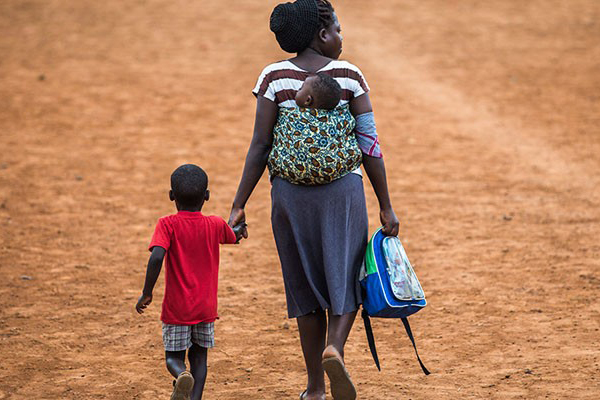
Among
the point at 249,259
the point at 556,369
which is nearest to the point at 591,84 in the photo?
the point at 249,259

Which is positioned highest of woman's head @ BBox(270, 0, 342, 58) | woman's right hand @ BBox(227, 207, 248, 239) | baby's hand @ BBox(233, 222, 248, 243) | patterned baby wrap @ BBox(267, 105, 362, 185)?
woman's head @ BBox(270, 0, 342, 58)

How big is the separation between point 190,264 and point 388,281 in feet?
2.98

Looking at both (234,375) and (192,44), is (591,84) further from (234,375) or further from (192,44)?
(234,375)

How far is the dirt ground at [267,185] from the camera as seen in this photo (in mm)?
5316

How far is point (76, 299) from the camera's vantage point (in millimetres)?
6555

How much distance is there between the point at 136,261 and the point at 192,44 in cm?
968

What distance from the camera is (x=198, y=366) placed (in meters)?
4.34

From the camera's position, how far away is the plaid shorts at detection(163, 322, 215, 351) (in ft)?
13.8

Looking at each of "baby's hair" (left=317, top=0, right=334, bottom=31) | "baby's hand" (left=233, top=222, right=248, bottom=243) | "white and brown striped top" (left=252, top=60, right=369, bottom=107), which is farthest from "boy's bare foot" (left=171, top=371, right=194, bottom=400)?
"baby's hair" (left=317, top=0, right=334, bottom=31)

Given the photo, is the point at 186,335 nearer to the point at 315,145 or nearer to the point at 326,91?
the point at 315,145

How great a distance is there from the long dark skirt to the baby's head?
0.37 meters

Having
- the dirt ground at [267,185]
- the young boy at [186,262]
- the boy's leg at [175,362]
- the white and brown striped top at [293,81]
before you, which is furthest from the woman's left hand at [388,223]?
the boy's leg at [175,362]

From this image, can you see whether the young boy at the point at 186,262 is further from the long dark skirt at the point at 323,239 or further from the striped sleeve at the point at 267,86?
the striped sleeve at the point at 267,86

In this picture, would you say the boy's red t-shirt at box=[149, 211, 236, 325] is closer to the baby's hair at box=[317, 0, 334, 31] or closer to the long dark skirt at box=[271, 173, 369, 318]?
the long dark skirt at box=[271, 173, 369, 318]
